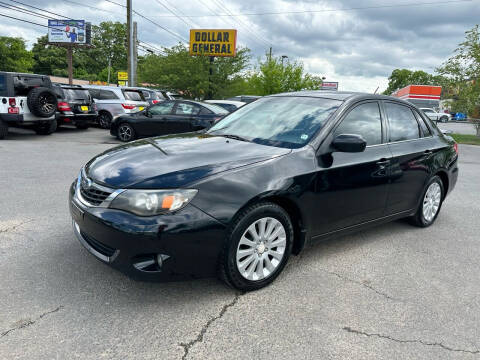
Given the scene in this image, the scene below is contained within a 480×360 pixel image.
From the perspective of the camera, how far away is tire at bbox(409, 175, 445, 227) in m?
4.64

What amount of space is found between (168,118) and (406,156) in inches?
340

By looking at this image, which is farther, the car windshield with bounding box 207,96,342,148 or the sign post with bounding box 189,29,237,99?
the sign post with bounding box 189,29,237,99

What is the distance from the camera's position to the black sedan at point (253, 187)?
2621 mm

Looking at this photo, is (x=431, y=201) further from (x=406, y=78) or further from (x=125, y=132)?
(x=406, y=78)

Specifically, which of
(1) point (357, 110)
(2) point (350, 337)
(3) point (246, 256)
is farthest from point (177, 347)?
(1) point (357, 110)

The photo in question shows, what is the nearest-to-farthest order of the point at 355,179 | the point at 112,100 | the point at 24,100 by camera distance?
the point at 355,179
the point at 24,100
the point at 112,100

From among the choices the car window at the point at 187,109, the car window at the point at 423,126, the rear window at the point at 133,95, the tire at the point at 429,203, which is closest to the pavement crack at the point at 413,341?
the tire at the point at 429,203

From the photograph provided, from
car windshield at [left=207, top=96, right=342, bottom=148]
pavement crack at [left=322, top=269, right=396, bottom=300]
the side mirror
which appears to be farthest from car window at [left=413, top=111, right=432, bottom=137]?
pavement crack at [left=322, top=269, right=396, bottom=300]

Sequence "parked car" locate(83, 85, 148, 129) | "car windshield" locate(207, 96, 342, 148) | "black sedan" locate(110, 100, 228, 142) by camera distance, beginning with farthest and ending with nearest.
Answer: "parked car" locate(83, 85, 148, 129)
"black sedan" locate(110, 100, 228, 142)
"car windshield" locate(207, 96, 342, 148)

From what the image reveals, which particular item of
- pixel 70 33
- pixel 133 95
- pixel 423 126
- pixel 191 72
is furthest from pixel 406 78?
pixel 423 126

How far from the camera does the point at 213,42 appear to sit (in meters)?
27.0

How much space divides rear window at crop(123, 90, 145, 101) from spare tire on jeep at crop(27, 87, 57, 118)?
4.15m

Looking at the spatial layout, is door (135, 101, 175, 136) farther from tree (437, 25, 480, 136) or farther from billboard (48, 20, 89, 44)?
billboard (48, 20, 89, 44)

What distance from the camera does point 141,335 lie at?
244cm
